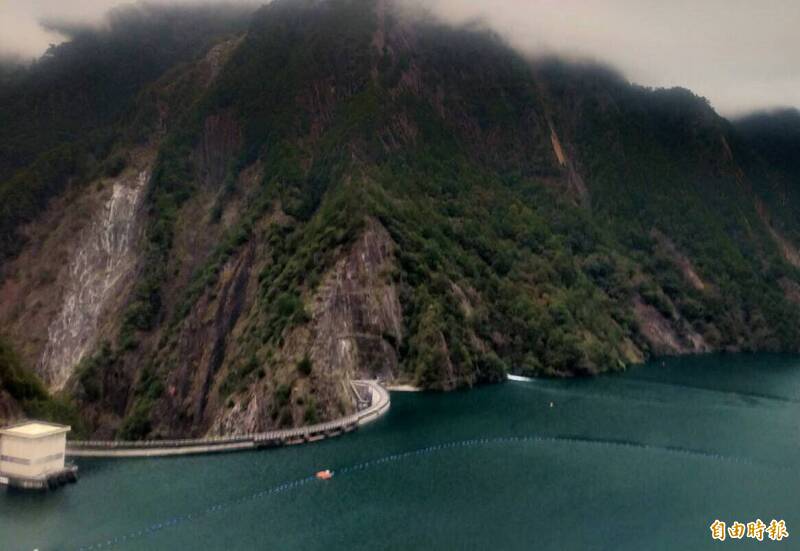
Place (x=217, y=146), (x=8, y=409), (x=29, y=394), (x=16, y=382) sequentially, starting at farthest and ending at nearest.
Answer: (x=217, y=146) < (x=29, y=394) < (x=16, y=382) < (x=8, y=409)

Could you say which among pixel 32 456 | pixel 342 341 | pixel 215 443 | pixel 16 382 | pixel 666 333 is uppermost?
pixel 666 333

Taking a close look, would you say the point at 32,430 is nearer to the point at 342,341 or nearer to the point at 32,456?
the point at 32,456

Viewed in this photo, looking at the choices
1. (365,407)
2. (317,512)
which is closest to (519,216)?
(365,407)

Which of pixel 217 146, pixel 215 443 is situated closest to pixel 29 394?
pixel 215 443

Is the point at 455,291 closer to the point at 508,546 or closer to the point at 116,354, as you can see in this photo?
the point at 116,354

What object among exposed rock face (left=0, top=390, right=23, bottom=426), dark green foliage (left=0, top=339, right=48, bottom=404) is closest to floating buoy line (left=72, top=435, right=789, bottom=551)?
Answer: exposed rock face (left=0, top=390, right=23, bottom=426)

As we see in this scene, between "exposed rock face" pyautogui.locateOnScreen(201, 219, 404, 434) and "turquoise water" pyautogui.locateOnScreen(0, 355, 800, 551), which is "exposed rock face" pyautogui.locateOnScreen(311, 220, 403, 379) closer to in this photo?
"exposed rock face" pyautogui.locateOnScreen(201, 219, 404, 434)
